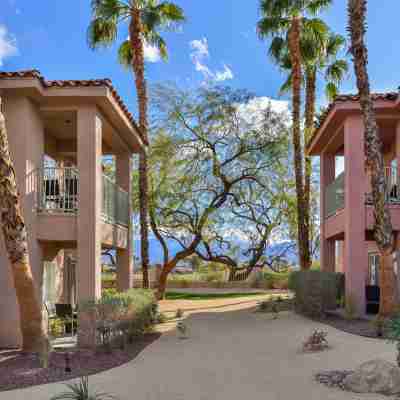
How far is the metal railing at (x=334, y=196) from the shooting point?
17.6m

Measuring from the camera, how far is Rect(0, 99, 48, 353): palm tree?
32.8ft

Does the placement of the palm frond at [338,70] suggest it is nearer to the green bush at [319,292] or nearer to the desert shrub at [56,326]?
the green bush at [319,292]

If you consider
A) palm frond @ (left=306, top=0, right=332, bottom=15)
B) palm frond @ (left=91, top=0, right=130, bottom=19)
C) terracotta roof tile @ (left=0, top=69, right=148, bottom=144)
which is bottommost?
terracotta roof tile @ (left=0, top=69, right=148, bottom=144)

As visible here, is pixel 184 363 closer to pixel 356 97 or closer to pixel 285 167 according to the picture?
pixel 356 97

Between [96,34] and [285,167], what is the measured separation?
945cm

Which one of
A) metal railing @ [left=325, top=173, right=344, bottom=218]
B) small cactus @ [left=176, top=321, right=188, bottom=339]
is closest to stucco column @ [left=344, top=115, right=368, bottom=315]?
metal railing @ [left=325, top=173, right=344, bottom=218]

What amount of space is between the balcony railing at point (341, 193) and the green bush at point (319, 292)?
7.47 ft

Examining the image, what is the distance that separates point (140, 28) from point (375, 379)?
16.8 meters

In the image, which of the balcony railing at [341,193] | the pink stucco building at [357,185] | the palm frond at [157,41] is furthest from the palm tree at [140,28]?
the pink stucco building at [357,185]

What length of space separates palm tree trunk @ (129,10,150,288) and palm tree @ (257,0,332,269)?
5068 mm

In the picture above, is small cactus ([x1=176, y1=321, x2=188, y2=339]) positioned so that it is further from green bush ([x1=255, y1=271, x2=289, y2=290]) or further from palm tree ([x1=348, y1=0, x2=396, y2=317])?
green bush ([x1=255, y1=271, x2=289, y2=290])

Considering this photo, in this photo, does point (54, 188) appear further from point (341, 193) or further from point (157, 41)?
point (157, 41)

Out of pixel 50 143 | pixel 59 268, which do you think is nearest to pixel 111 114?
pixel 50 143

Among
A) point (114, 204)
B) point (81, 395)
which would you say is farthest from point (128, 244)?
point (81, 395)
